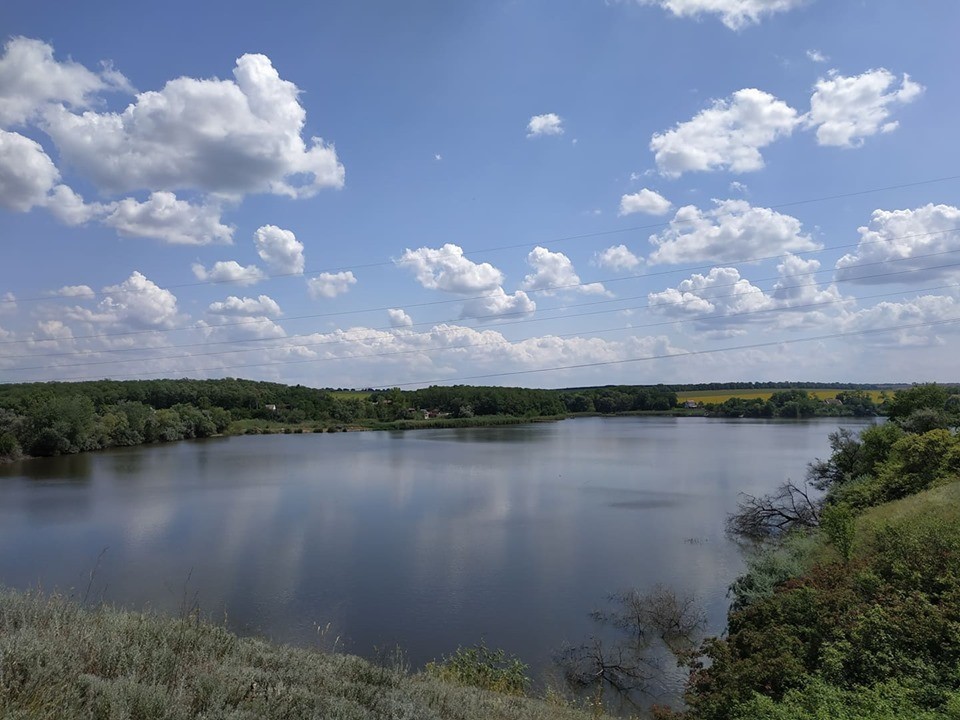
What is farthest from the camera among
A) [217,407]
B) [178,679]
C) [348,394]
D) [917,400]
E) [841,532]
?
[348,394]

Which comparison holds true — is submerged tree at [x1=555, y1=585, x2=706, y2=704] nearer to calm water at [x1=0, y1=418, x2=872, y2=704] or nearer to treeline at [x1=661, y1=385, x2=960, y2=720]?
calm water at [x1=0, y1=418, x2=872, y2=704]

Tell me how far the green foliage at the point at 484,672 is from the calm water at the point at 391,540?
0.96 m

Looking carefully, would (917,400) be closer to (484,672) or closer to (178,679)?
(484,672)

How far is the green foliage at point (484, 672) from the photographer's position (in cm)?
825

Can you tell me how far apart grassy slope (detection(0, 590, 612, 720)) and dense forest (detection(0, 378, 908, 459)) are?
165 feet

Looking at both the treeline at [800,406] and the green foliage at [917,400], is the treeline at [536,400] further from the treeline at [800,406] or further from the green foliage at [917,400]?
the green foliage at [917,400]

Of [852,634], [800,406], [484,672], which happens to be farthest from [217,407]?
[800,406]

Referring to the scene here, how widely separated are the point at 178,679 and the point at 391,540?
1587 centimetres

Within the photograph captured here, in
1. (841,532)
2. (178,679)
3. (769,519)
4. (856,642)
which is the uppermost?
(178,679)

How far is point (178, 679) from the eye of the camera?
448 centimetres

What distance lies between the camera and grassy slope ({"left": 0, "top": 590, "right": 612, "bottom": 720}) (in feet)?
12.3

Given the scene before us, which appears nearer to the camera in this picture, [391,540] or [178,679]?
[178,679]

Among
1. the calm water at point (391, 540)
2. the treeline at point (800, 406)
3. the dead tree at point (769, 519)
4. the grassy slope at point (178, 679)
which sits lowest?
the calm water at point (391, 540)

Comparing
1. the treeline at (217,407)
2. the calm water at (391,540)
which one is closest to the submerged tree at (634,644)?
the calm water at (391,540)
